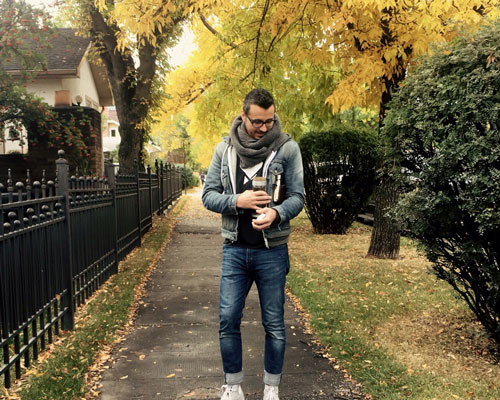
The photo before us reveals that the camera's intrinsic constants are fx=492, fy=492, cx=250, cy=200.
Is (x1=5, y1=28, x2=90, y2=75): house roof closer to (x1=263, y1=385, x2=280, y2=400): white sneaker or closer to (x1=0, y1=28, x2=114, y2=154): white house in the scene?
(x1=0, y1=28, x2=114, y2=154): white house

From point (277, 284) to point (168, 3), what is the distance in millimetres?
5687

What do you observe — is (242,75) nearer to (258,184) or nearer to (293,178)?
(293,178)

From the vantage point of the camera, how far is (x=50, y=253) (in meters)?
4.59

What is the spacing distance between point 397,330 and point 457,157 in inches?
80.2

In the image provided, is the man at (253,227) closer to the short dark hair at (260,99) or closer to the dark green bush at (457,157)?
the short dark hair at (260,99)

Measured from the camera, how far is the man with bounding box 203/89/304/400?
10.3 ft

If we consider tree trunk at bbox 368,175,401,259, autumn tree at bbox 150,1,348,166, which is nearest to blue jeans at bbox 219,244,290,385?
autumn tree at bbox 150,1,348,166

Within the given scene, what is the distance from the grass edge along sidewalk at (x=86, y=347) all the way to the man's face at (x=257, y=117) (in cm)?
223

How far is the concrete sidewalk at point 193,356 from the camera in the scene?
12.0 feet

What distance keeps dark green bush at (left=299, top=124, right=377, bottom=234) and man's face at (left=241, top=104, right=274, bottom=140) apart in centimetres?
854

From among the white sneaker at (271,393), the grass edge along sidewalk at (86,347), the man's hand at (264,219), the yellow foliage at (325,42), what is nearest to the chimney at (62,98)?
the yellow foliage at (325,42)

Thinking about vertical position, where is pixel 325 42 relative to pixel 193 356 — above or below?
above

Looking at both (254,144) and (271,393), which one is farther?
(271,393)

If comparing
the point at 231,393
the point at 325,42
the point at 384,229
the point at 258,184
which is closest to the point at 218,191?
the point at 258,184
